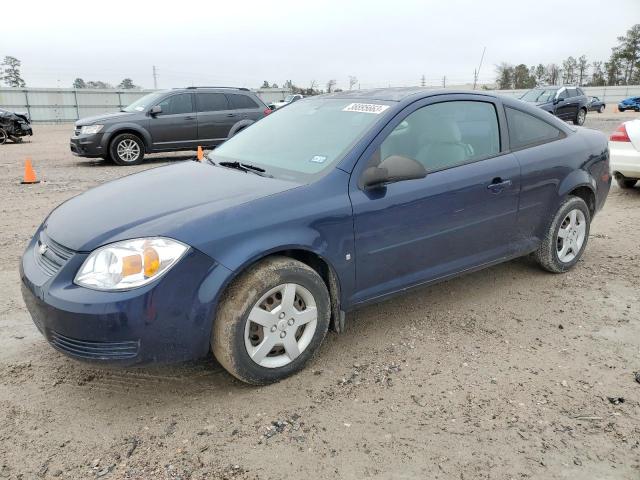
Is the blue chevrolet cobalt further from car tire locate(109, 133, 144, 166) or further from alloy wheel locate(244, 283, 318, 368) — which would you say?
car tire locate(109, 133, 144, 166)

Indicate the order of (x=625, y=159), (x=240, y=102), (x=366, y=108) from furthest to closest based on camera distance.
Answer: (x=240, y=102), (x=625, y=159), (x=366, y=108)

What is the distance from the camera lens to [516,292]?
4281 millimetres

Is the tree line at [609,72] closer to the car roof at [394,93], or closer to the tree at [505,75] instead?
the tree at [505,75]

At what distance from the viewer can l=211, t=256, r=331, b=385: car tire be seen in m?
2.73

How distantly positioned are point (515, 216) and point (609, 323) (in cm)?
98

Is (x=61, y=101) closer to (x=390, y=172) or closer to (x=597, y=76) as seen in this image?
(x=390, y=172)

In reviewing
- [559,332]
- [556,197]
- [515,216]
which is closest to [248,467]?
[559,332]

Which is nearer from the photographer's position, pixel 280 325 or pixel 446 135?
pixel 280 325

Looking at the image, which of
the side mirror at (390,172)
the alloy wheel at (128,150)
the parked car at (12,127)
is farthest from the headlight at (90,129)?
the side mirror at (390,172)

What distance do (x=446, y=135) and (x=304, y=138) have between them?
99 cm

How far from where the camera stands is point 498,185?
3.80 m

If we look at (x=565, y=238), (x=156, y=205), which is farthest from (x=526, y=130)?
(x=156, y=205)

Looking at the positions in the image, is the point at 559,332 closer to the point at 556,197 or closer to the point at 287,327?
the point at 556,197

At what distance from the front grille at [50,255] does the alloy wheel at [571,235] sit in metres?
3.73
